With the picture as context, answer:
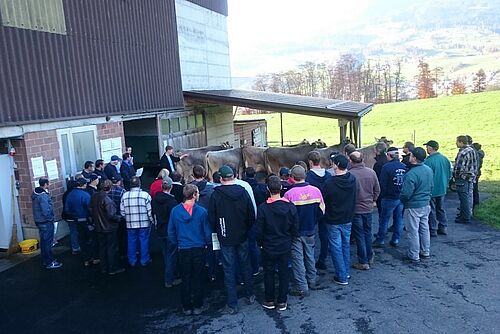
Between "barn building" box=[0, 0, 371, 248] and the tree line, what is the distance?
43.1 meters

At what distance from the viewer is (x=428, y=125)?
31.3 m

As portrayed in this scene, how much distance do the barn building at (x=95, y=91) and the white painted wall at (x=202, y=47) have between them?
8cm

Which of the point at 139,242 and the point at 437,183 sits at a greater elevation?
the point at 437,183

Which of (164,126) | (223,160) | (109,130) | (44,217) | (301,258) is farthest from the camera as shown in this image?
(164,126)

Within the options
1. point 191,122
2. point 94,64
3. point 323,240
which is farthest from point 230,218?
point 191,122

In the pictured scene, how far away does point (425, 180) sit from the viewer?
23.5 feet

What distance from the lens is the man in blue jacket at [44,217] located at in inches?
295

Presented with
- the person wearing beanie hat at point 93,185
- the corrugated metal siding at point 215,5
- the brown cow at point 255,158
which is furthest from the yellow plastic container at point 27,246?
the corrugated metal siding at point 215,5

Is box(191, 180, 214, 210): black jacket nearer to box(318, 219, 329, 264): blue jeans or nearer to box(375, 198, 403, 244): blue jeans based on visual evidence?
box(318, 219, 329, 264): blue jeans

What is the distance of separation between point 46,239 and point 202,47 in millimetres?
11545

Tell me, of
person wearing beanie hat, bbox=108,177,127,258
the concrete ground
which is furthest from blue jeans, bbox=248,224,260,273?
person wearing beanie hat, bbox=108,177,127,258

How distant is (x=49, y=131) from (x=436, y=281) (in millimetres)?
8061

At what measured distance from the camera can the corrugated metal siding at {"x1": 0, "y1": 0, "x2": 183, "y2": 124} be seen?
852 centimetres

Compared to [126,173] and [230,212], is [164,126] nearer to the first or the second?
[126,173]
